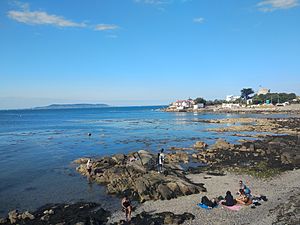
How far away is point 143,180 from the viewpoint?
82.2ft

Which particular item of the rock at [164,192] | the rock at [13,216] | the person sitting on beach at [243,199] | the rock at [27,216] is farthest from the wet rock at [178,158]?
the rock at [13,216]

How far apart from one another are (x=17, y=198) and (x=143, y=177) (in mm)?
10424

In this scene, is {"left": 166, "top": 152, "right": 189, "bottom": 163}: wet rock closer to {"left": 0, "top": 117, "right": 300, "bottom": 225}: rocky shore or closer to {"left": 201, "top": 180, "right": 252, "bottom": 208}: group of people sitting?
{"left": 0, "top": 117, "right": 300, "bottom": 225}: rocky shore

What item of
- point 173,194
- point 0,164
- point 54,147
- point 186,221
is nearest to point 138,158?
point 173,194

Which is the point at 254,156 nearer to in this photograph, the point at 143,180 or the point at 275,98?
the point at 143,180

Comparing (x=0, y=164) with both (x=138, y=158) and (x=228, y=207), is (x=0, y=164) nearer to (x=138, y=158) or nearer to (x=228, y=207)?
(x=138, y=158)

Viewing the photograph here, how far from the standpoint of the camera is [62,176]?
31328mm

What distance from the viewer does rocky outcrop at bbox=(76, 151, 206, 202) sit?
23.3m

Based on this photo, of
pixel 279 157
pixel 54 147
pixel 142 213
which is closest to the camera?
pixel 142 213

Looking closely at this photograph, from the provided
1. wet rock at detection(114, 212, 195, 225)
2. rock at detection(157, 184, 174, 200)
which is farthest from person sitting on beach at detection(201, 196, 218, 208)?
rock at detection(157, 184, 174, 200)

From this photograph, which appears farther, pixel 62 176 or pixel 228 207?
pixel 62 176

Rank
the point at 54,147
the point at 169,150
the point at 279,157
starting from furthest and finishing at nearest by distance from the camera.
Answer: the point at 54,147, the point at 169,150, the point at 279,157

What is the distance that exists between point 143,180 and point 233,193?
7.23m

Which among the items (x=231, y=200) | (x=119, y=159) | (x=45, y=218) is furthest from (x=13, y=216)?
(x=119, y=159)
